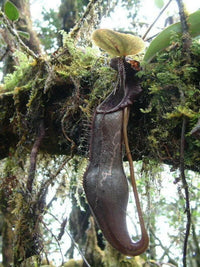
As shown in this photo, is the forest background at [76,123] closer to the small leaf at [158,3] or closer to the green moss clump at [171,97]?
the green moss clump at [171,97]

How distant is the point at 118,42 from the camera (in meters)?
1.00

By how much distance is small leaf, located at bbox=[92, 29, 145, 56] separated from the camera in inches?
38.3

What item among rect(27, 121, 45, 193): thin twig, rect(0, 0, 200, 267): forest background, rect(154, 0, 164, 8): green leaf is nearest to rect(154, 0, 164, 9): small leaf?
rect(154, 0, 164, 8): green leaf

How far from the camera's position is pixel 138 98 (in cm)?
106

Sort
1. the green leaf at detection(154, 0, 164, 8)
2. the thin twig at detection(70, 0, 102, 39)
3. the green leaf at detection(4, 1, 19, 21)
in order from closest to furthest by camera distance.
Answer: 1. the thin twig at detection(70, 0, 102, 39)
2. the green leaf at detection(4, 1, 19, 21)
3. the green leaf at detection(154, 0, 164, 8)

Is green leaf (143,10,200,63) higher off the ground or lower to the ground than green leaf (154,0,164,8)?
lower

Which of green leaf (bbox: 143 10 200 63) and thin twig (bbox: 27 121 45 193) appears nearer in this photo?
green leaf (bbox: 143 10 200 63)

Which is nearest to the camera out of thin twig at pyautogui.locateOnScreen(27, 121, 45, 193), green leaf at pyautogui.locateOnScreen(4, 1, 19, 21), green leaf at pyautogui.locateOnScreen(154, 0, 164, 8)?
thin twig at pyautogui.locateOnScreen(27, 121, 45, 193)

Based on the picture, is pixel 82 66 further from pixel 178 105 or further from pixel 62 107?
pixel 178 105

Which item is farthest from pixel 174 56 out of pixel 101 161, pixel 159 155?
pixel 101 161

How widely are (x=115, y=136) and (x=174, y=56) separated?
404mm

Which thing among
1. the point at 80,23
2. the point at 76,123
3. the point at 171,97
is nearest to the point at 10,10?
the point at 80,23

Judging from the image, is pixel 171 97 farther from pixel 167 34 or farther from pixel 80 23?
pixel 80 23

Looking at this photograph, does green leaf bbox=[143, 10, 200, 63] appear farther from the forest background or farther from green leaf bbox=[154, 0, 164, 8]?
green leaf bbox=[154, 0, 164, 8]
